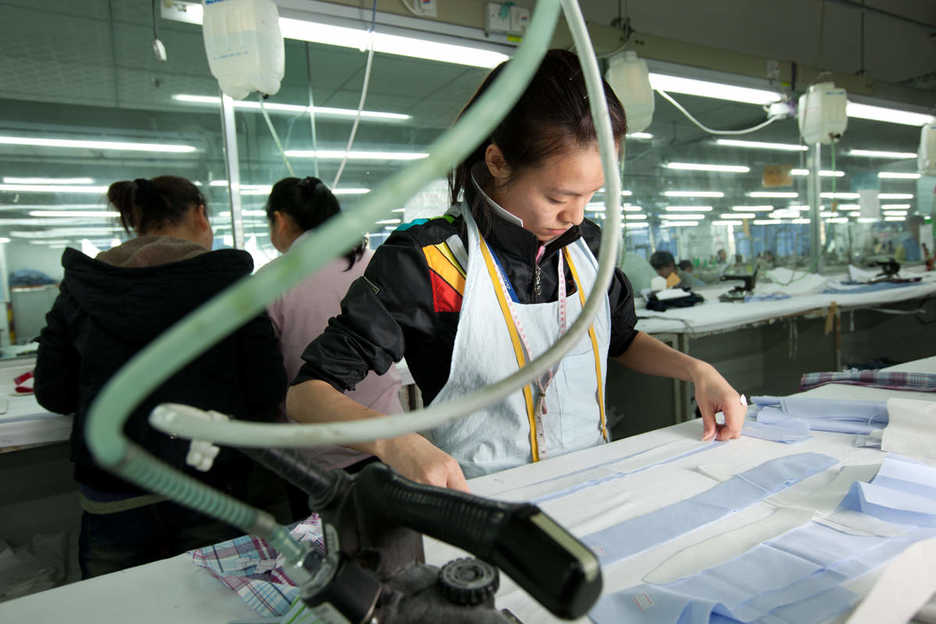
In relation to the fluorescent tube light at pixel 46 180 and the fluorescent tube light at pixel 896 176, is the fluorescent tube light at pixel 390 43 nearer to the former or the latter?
the fluorescent tube light at pixel 46 180

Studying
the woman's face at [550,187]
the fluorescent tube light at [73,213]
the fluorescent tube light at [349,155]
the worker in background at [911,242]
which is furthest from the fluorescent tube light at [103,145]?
the worker in background at [911,242]

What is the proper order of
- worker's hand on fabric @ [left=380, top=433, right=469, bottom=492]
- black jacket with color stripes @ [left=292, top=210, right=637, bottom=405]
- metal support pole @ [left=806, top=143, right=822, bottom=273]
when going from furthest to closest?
1. metal support pole @ [left=806, top=143, right=822, bottom=273]
2. black jacket with color stripes @ [left=292, top=210, right=637, bottom=405]
3. worker's hand on fabric @ [left=380, top=433, right=469, bottom=492]

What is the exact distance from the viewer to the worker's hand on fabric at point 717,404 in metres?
1.08

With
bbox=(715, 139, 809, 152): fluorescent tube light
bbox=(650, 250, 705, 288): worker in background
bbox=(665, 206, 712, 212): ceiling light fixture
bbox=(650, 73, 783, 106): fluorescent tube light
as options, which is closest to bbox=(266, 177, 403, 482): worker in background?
bbox=(650, 73, 783, 106): fluorescent tube light

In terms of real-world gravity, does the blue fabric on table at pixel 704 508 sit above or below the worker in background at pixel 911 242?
below

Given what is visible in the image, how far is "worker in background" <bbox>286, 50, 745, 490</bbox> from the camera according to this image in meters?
0.95

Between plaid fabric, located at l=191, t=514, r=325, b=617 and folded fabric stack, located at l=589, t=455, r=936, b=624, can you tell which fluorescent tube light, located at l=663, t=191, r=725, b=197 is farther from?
plaid fabric, located at l=191, t=514, r=325, b=617

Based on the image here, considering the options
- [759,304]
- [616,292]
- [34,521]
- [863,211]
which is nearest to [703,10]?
[759,304]

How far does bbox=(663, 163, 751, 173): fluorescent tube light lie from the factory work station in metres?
0.11

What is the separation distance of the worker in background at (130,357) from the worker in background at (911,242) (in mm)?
6096

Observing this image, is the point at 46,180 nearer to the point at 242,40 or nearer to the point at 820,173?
the point at 242,40

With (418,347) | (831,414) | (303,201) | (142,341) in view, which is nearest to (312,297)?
(303,201)

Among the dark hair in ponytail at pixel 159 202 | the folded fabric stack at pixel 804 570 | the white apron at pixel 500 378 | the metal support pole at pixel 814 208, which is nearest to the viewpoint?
the folded fabric stack at pixel 804 570

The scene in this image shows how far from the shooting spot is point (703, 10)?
384 cm
